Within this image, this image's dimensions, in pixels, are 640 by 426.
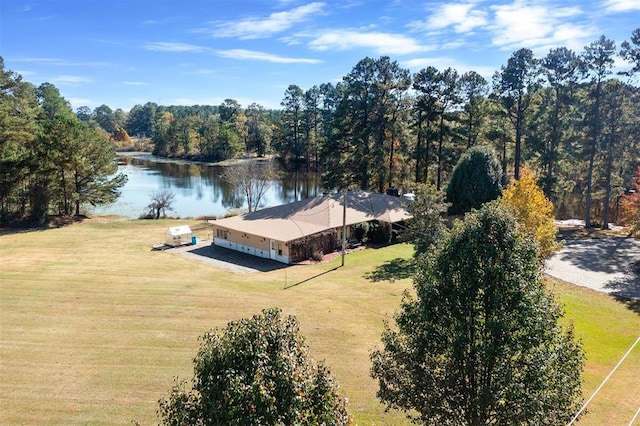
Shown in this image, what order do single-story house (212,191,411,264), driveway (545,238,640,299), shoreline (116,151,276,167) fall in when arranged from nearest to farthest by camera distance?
driveway (545,238,640,299), single-story house (212,191,411,264), shoreline (116,151,276,167)

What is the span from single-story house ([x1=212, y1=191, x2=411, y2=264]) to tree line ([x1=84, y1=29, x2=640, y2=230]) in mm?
6029

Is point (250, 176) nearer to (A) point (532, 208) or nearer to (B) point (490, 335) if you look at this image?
(A) point (532, 208)

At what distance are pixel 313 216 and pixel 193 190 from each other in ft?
108

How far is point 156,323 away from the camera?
54.8 feet

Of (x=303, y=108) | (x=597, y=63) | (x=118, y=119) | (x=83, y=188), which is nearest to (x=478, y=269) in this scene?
(x=597, y=63)

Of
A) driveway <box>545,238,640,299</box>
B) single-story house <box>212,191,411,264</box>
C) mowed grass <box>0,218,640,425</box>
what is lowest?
mowed grass <box>0,218,640,425</box>

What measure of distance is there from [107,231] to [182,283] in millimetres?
16696

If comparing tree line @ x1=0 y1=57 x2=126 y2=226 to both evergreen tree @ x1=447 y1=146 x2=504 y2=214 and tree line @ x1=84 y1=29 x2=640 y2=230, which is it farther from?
evergreen tree @ x1=447 y1=146 x2=504 y2=214

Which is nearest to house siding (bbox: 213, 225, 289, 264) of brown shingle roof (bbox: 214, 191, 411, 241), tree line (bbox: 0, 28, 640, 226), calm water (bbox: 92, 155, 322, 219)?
brown shingle roof (bbox: 214, 191, 411, 241)

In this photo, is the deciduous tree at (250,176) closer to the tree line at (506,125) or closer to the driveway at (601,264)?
the tree line at (506,125)

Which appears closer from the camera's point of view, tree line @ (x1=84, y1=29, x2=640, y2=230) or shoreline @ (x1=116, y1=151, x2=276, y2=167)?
tree line @ (x1=84, y1=29, x2=640, y2=230)

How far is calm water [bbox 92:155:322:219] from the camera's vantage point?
46.3 meters

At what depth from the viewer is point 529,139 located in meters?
36.3

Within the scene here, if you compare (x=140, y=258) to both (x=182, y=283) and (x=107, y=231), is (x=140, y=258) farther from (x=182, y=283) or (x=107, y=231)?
(x=107, y=231)
